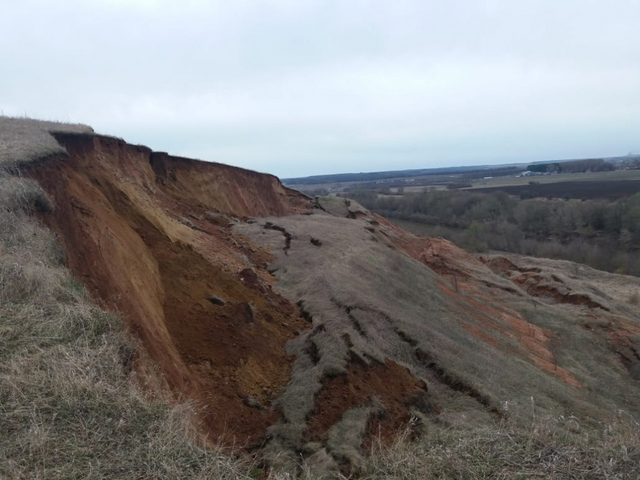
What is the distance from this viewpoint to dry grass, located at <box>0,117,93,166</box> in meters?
9.78

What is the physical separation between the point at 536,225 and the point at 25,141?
220 ft

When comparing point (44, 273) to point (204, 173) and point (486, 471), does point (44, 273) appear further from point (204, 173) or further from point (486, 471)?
point (204, 173)

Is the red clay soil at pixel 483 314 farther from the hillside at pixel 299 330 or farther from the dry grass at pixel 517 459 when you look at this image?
the dry grass at pixel 517 459

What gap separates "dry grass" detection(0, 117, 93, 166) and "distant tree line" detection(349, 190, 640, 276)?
47.5 m

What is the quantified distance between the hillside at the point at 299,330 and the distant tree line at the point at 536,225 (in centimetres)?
3260

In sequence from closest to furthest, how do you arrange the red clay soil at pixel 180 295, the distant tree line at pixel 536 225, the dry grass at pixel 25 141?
the red clay soil at pixel 180 295, the dry grass at pixel 25 141, the distant tree line at pixel 536 225

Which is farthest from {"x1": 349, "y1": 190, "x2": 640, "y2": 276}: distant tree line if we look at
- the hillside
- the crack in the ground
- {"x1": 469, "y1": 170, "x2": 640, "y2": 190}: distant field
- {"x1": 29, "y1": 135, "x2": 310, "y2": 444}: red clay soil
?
{"x1": 469, "y1": 170, "x2": 640, "y2": 190}: distant field

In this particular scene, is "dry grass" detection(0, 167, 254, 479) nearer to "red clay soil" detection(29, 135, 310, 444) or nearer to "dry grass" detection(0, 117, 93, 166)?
"red clay soil" detection(29, 135, 310, 444)

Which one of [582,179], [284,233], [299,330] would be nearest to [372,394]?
[299,330]

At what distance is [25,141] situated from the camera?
11.1 metres

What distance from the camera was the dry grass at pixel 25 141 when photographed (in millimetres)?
9781

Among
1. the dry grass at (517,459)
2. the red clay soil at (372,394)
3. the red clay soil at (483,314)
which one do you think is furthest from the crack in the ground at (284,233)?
the dry grass at (517,459)

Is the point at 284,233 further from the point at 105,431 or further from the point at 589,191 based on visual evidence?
the point at 589,191

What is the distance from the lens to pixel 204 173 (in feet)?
82.5
